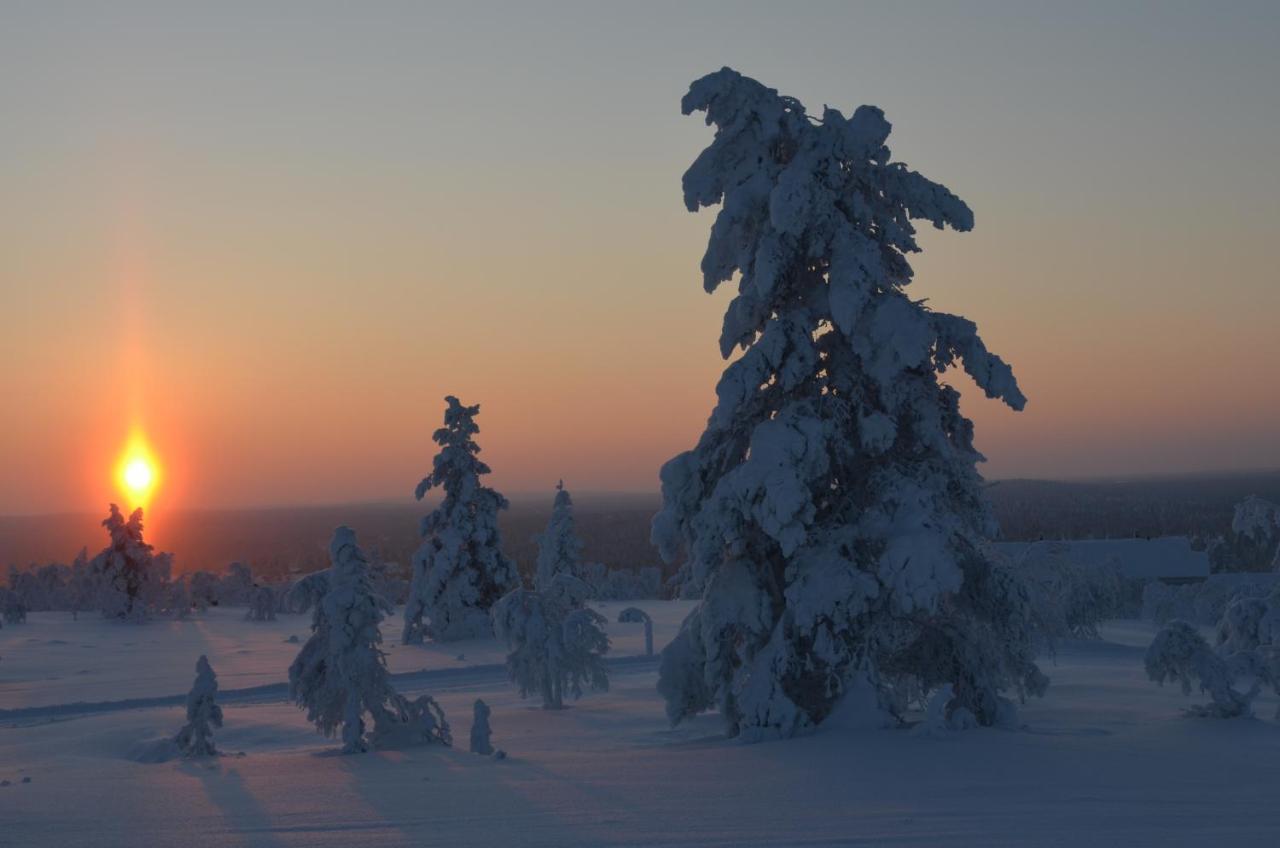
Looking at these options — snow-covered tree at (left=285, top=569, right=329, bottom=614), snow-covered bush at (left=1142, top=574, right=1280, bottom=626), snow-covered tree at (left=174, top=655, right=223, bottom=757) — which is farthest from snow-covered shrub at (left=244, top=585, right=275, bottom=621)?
snow-covered bush at (left=1142, top=574, right=1280, bottom=626)

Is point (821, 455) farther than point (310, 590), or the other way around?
point (310, 590)

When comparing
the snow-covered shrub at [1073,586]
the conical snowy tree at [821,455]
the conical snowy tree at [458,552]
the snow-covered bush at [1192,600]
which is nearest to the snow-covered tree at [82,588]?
the conical snowy tree at [458,552]

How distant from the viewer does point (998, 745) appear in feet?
44.8

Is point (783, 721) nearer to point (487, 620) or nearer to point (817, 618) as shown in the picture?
point (817, 618)

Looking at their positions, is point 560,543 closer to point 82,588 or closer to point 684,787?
point 82,588

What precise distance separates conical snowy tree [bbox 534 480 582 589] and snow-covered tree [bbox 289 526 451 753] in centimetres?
3318

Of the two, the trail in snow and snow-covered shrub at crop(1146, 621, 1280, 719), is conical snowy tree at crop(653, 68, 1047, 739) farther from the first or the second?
the trail in snow

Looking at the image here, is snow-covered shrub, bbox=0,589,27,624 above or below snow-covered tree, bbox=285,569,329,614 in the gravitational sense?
below

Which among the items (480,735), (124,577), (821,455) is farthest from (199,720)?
(124,577)

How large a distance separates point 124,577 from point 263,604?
28.1 feet

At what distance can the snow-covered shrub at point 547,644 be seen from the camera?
1045 inches

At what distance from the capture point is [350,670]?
748 inches

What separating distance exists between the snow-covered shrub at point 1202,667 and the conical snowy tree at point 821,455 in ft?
8.18

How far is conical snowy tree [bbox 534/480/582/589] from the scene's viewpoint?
175 feet
